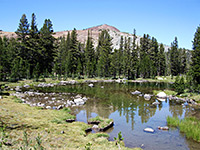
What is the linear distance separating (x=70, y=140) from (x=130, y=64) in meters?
77.1

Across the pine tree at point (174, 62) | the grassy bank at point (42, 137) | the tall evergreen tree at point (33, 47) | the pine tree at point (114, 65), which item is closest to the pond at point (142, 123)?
the grassy bank at point (42, 137)

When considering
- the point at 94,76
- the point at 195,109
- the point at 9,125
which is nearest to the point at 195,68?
the point at 195,109

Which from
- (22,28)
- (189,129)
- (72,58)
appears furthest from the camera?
(72,58)

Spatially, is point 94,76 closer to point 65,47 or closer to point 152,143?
point 65,47

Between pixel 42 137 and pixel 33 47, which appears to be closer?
pixel 42 137

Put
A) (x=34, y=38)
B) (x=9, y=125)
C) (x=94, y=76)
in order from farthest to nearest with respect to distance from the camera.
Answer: (x=94, y=76) → (x=34, y=38) → (x=9, y=125)

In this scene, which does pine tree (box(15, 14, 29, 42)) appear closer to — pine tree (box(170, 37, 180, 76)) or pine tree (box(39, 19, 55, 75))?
pine tree (box(39, 19, 55, 75))

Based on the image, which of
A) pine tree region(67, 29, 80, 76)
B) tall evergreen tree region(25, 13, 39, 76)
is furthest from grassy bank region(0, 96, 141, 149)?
pine tree region(67, 29, 80, 76)

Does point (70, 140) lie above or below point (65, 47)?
below

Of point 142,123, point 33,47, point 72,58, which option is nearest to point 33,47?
point 33,47

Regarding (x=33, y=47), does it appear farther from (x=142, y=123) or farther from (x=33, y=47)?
(x=142, y=123)

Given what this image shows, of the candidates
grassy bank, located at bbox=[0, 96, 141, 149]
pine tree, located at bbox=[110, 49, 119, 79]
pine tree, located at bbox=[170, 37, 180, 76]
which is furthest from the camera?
pine tree, located at bbox=[170, 37, 180, 76]

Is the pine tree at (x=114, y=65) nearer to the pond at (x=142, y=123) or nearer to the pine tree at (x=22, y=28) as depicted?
the pine tree at (x=22, y=28)

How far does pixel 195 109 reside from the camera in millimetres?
29297
